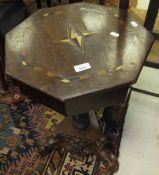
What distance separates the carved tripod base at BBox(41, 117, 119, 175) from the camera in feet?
4.29

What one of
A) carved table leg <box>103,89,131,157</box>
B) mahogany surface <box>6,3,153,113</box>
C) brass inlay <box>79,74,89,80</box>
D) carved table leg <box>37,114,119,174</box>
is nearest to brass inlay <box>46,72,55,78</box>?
mahogany surface <box>6,3,153,113</box>

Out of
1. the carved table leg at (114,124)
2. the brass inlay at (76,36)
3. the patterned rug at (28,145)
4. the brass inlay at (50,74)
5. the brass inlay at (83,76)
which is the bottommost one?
the patterned rug at (28,145)

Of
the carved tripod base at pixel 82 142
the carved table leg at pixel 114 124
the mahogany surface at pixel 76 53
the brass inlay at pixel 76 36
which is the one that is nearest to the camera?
the mahogany surface at pixel 76 53

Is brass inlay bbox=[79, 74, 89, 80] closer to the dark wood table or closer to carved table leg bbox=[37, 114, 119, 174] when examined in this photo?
the dark wood table

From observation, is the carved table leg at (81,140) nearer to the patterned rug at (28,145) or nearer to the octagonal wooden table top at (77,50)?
the patterned rug at (28,145)

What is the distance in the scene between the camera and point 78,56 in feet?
3.21

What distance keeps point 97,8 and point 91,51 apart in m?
A: 0.34

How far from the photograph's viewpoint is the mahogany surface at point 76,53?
0.87 meters

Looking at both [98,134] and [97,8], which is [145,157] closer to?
[98,134]

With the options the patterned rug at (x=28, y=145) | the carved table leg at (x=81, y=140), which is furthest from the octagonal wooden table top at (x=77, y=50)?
the patterned rug at (x=28, y=145)

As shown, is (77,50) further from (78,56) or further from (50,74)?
(50,74)

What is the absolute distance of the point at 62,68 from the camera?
36.6 inches

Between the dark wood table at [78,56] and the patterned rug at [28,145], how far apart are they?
0.51 meters

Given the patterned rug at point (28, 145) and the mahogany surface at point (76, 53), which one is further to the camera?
the patterned rug at point (28, 145)
